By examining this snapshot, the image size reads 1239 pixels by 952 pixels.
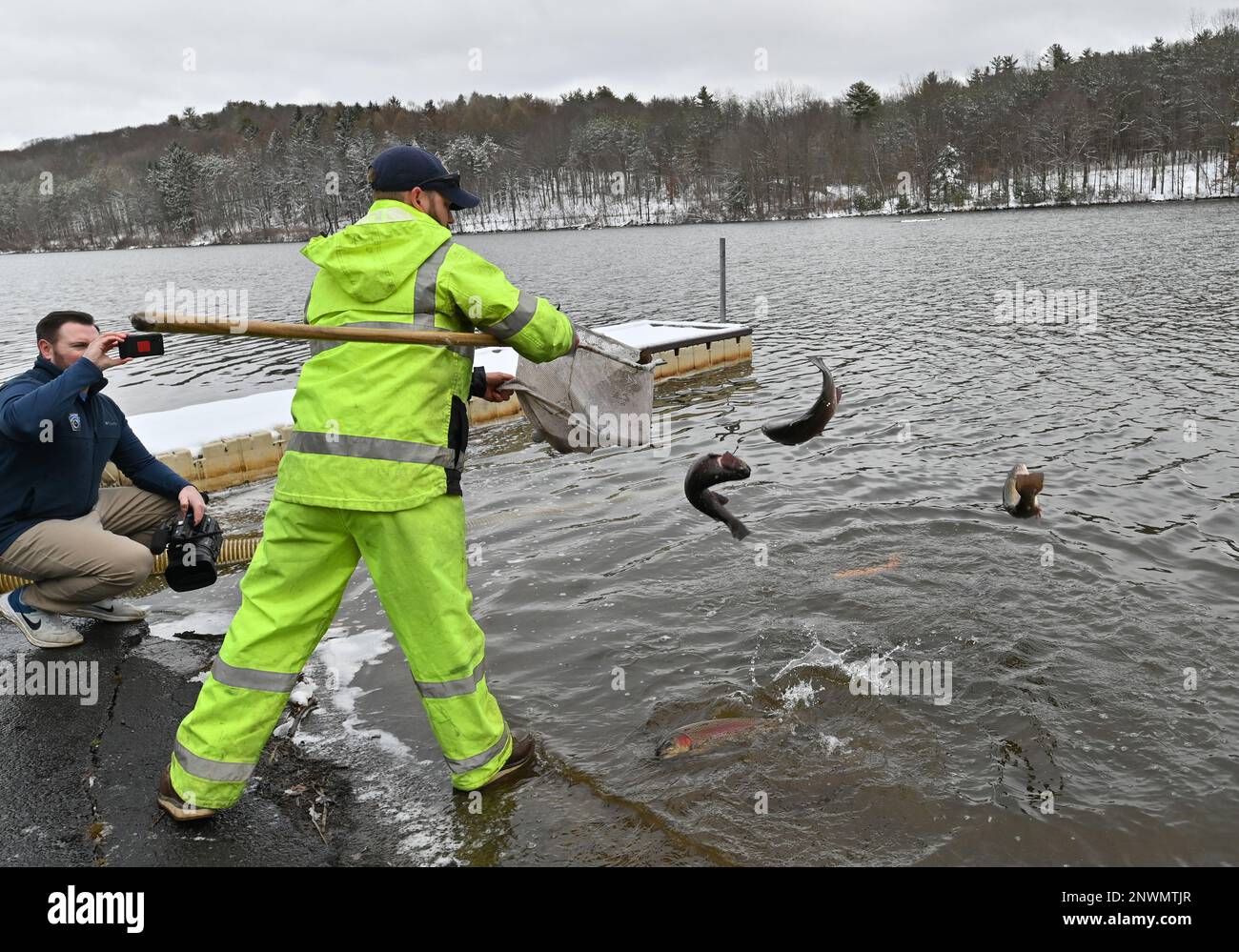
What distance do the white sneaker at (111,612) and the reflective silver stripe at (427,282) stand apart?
3.73m

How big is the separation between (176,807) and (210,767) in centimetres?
29

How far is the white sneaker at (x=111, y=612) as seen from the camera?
234 inches

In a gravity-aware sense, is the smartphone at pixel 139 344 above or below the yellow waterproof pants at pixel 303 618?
above

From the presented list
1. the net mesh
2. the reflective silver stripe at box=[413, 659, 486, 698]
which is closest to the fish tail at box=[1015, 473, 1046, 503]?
the net mesh

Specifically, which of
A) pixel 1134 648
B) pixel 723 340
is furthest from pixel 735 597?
pixel 723 340

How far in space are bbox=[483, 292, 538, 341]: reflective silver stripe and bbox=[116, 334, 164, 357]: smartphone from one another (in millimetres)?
1741

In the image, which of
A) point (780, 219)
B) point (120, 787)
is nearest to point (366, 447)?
point (120, 787)

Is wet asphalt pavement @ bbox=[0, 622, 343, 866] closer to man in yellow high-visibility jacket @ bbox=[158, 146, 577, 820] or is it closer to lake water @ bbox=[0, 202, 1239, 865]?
→ man in yellow high-visibility jacket @ bbox=[158, 146, 577, 820]

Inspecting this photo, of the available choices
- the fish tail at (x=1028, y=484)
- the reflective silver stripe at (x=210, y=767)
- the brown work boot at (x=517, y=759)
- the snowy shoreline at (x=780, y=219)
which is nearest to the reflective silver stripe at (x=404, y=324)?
the reflective silver stripe at (x=210, y=767)

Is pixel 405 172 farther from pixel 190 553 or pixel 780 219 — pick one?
pixel 780 219

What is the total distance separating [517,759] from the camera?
4434mm

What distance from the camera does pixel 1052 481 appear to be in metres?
9.59

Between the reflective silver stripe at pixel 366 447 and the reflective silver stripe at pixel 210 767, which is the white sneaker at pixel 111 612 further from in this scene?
the reflective silver stripe at pixel 366 447
